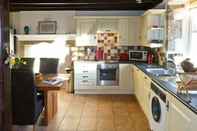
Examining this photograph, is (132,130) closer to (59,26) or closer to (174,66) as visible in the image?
(174,66)

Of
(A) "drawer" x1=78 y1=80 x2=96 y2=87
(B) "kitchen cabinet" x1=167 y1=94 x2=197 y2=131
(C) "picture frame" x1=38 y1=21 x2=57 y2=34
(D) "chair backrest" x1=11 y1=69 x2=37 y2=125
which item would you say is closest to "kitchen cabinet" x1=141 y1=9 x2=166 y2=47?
(A) "drawer" x1=78 y1=80 x2=96 y2=87

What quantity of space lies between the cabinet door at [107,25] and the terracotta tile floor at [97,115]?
5.84 feet

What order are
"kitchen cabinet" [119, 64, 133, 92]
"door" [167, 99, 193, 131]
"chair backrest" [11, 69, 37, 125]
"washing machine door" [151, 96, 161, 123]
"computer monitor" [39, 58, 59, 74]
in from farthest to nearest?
"kitchen cabinet" [119, 64, 133, 92] < "computer monitor" [39, 58, 59, 74] < "chair backrest" [11, 69, 37, 125] < "washing machine door" [151, 96, 161, 123] < "door" [167, 99, 193, 131]

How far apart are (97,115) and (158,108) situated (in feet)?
6.46

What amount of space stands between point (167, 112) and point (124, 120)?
6.48 ft

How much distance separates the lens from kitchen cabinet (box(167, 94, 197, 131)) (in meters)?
2.64

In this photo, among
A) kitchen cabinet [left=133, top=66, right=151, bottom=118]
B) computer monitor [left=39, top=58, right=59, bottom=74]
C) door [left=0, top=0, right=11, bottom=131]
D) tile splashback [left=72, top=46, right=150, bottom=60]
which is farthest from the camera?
tile splashback [left=72, top=46, right=150, bottom=60]

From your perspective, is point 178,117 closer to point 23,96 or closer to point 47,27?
point 23,96

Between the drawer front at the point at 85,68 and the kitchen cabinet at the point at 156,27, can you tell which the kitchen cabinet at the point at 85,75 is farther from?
the kitchen cabinet at the point at 156,27

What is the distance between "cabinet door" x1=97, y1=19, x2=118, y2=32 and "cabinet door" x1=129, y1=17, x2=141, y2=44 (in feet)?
1.29

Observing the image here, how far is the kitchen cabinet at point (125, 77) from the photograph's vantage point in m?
7.77

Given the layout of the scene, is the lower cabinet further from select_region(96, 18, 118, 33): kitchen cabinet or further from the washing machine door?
select_region(96, 18, 118, 33): kitchen cabinet

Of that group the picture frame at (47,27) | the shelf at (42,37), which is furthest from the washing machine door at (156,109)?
the picture frame at (47,27)

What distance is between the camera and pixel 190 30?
16.8ft
